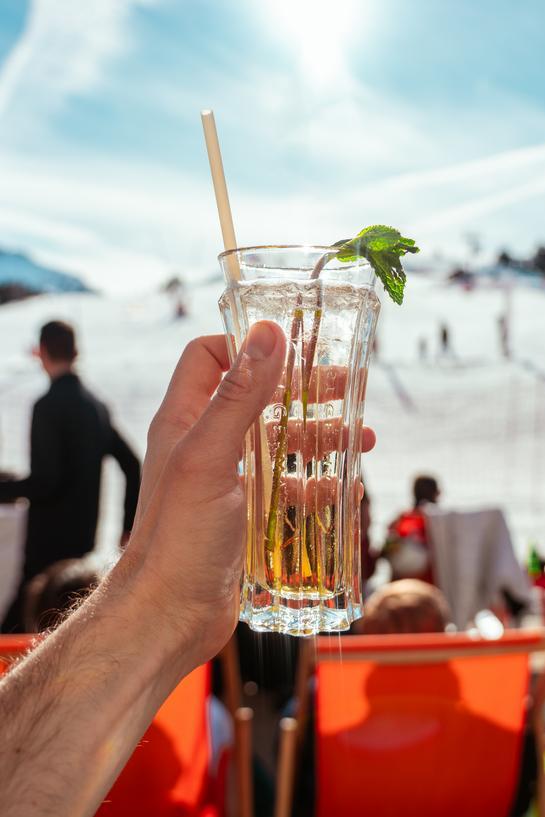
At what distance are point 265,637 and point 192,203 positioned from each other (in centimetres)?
180

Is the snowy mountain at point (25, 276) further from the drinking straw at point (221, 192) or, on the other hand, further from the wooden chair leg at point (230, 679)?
the drinking straw at point (221, 192)

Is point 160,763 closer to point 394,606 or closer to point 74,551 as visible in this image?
point 394,606

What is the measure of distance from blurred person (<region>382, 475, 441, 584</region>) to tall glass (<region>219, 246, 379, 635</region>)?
2684 millimetres

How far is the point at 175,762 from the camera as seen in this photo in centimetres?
200

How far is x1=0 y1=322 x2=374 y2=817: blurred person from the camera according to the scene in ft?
2.46

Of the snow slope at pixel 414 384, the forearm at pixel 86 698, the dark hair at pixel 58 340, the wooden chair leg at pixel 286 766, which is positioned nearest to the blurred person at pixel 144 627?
the forearm at pixel 86 698

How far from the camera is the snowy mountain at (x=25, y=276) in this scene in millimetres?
5254

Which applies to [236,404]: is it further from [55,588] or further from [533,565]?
[533,565]

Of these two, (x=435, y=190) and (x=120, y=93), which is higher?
(x=120, y=93)

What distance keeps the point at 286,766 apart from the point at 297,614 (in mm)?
1243

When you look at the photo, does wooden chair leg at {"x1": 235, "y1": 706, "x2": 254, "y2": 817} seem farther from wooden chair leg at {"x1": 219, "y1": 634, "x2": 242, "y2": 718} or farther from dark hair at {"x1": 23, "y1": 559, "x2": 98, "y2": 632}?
dark hair at {"x1": 23, "y1": 559, "x2": 98, "y2": 632}

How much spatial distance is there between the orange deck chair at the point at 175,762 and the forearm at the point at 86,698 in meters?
1.08

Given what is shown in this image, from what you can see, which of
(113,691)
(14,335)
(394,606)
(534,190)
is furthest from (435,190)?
(14,335)

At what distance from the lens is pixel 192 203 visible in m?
1.89
